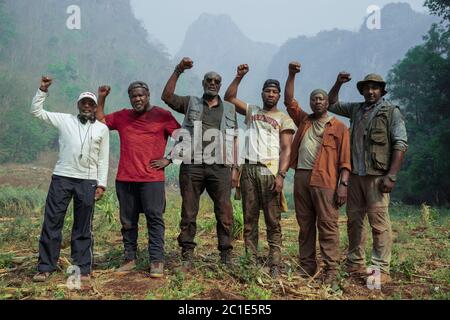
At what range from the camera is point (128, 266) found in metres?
4.62

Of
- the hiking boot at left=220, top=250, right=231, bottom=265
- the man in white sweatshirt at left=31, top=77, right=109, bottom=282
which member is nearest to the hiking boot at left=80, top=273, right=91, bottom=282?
the man in white sweatshirt at left=31, top=77, right=109, bottom=282

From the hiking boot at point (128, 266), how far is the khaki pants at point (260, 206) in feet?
4.09

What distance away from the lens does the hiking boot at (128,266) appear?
4.58m

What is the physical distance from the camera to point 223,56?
184250 millimetres

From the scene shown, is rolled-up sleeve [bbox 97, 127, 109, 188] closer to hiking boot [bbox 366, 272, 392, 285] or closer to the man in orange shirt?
the man in orange shirt

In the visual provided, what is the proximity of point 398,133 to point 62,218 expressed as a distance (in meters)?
3.54

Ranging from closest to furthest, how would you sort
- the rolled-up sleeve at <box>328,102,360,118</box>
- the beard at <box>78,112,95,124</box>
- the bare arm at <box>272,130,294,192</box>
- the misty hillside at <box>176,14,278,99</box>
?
the beard at <box>78,112,95,124</box>
the bare arm at <box>272,130,294,192</box>
the rolled-up sleeve at <box>328,102,360,118</box>
the misty hillside at <box>176,14,278,99</box>

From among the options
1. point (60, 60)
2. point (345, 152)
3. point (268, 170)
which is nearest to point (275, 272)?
point (268, 170)

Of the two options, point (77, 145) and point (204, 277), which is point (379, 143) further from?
point (77, 145)

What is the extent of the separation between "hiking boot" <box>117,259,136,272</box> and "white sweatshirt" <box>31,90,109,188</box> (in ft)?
2.93

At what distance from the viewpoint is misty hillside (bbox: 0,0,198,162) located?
35.8 meters

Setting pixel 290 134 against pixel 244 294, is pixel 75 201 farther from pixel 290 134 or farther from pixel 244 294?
pixel 290 134

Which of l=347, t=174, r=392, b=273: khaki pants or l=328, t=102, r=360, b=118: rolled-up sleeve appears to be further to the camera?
l=328, t=102, r=360, b=118: rolled-up sleeve
